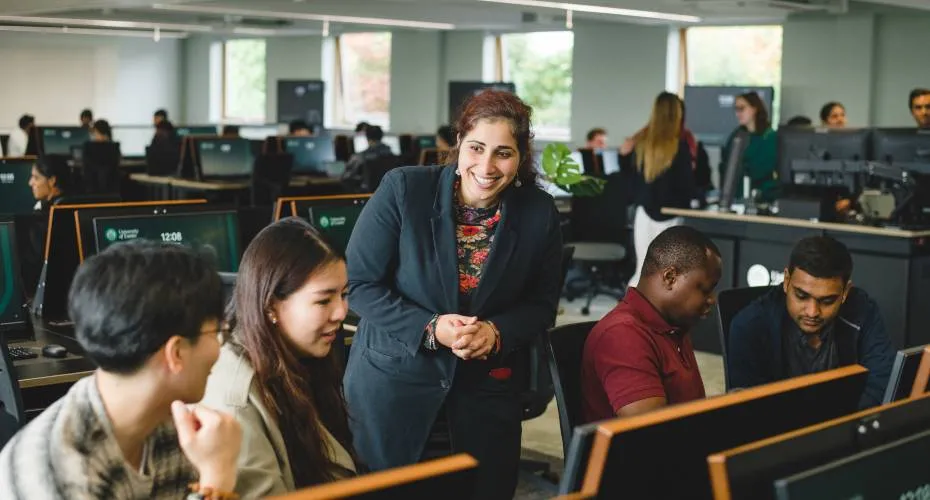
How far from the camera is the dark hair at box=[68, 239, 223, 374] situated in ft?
4.64

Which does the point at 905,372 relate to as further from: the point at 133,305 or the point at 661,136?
the point at 661,136

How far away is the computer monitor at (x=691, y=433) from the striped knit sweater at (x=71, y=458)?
574mm

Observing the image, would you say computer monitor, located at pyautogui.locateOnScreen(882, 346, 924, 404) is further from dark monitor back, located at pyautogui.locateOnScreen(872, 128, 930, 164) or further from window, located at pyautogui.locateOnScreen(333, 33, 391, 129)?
window, located at pyautogui.locateOnScreen(333, 33, 391, 129)

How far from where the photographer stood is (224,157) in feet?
37.0

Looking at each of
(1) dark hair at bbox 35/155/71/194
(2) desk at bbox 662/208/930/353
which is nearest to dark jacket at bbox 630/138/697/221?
(2) desk at bbox 662/208/930/353

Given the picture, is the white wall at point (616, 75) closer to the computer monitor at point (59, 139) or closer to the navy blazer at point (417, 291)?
the computer monitor at point (59, 139)

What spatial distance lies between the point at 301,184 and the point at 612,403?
9.34 meters

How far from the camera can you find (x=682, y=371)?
8.04ft

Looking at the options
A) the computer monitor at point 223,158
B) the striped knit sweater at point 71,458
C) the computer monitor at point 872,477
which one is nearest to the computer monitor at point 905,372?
the computer monitor at point 872,477

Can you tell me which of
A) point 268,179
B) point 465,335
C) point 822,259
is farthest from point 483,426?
point 268,179

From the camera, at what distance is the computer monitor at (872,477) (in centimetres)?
116

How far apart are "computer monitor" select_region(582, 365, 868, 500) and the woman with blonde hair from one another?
528 centimetres

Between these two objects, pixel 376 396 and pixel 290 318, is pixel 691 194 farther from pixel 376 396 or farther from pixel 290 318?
pixel 290 318

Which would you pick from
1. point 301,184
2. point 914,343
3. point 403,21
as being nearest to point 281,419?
point 914,343
